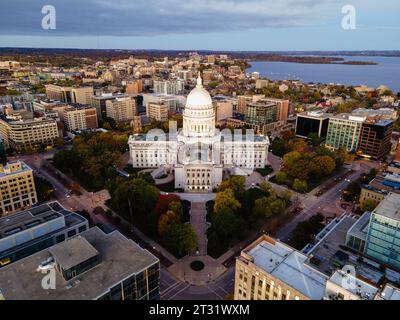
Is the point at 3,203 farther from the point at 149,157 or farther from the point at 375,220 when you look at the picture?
the point at 375,220

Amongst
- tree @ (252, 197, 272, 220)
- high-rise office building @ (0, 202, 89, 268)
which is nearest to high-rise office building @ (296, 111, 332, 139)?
tree @ (252, 197, 272, 220)

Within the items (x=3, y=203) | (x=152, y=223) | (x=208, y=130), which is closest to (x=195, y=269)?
(x=152, y=223)

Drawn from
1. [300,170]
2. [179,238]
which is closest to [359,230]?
[179,238]

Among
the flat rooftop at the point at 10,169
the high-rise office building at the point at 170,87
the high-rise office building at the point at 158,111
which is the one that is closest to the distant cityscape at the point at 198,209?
the high-rise office building at the point at 158,111

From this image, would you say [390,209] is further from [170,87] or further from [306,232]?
[170,87]

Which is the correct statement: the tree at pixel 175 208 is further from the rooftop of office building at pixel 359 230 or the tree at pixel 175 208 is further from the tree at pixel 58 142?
the tree at pixel 58 142

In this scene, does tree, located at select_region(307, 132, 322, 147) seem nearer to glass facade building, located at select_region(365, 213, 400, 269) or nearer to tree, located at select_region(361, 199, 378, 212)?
tree, located at select_region(361, 199, 378, 212)
